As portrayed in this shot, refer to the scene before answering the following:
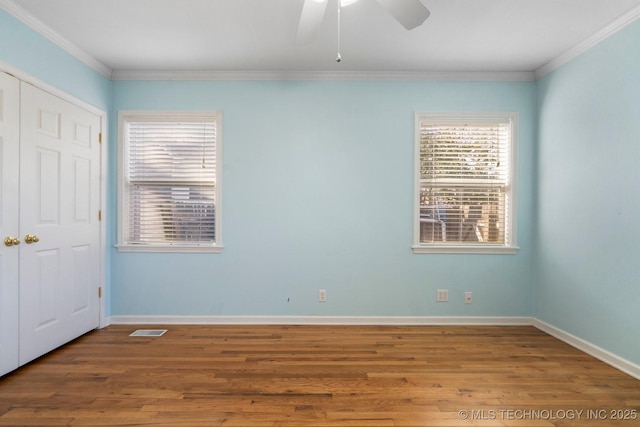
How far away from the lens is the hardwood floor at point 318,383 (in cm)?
191

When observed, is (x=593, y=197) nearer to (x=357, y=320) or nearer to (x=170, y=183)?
(x=357, y=320)

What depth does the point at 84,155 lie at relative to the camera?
3072 millimetres

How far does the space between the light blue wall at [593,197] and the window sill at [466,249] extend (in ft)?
1.05

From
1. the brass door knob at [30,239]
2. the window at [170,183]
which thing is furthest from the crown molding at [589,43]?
the brass door knob at [30,239]

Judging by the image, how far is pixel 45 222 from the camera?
A: 2.65 m

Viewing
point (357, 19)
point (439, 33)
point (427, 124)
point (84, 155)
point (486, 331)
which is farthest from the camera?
point (427, 124)

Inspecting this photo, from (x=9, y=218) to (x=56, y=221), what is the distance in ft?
1.39

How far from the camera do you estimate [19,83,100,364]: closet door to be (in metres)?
2.49

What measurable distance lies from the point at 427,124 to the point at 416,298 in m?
1.91

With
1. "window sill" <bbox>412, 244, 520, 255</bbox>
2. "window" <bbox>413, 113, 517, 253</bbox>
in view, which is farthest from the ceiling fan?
"window sill" <bbox>412, 244, 520, 255</bbox>

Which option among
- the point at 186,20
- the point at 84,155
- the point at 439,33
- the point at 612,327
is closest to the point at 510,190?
the point at 612,327

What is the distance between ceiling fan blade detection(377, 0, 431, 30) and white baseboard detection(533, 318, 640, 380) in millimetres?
2918

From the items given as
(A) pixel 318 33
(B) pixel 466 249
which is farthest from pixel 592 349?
(A) pixel 318 33

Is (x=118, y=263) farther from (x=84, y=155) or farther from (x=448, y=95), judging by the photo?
(x=448, y=95)
